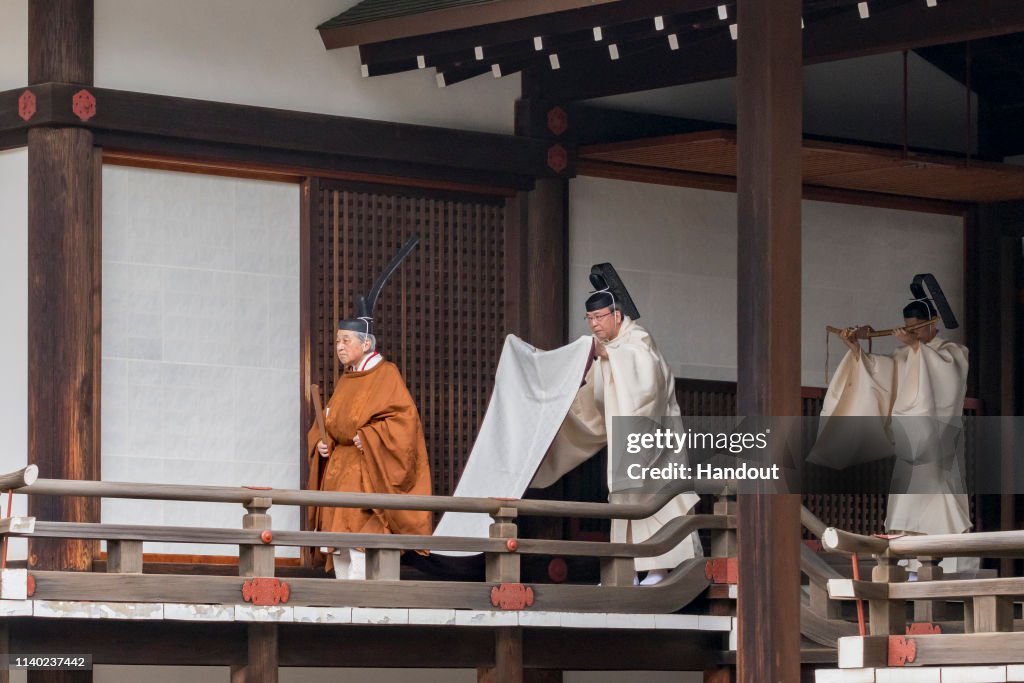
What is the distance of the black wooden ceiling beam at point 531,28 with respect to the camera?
367 inches

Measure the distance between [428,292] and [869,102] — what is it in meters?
3.44

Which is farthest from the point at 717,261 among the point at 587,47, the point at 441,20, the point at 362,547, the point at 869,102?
the point at 362,547

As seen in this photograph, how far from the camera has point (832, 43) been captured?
33.7ft

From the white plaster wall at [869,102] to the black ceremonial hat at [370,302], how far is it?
214cm

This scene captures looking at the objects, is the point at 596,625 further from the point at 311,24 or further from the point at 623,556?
the point at 311,24

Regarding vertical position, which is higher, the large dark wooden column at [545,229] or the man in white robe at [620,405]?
the large dark wooden column at [545,229]

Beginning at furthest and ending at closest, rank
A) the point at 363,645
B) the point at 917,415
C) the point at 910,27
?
Answer: the point at 917,415
the point at 910,27
the point at 363,645

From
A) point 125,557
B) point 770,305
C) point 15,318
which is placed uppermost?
point 15,318

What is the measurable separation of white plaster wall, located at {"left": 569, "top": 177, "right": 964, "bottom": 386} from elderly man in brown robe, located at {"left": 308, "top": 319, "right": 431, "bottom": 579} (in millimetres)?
1600

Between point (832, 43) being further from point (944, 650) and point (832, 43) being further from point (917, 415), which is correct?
point (944, 650)

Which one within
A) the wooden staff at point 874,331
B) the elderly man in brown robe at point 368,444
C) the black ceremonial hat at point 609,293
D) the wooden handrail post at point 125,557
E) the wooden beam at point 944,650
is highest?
the black ceremonial hat at point 609,293

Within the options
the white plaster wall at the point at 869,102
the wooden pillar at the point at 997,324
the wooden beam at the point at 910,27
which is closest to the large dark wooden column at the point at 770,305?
the wooden beam at the point at 910,27

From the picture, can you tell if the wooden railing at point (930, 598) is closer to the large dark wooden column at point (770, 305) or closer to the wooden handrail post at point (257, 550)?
the large dark wooden column at point (770, 305)

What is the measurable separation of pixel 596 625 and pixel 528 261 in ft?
7.93
